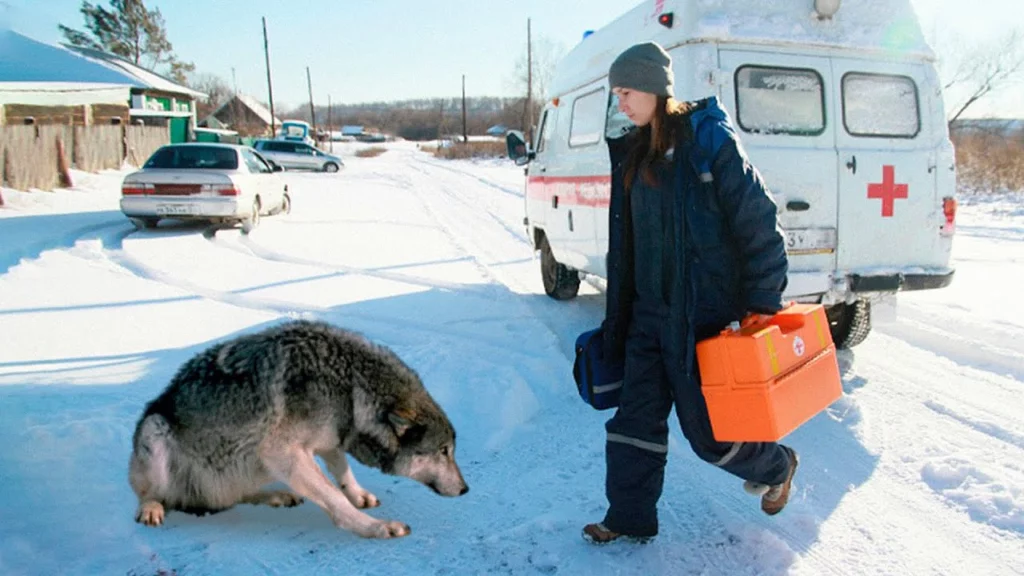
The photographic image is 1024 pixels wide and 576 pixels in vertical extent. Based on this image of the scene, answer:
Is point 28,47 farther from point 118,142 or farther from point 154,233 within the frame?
point 154,233

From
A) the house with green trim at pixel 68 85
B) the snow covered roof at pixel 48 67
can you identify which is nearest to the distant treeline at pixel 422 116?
the house with green trim at pixel 68 85

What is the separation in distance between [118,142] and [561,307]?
22.8 m

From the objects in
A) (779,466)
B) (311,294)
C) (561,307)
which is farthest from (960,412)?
(311,294)

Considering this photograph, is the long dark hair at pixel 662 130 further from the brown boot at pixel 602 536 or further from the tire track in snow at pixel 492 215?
the tire track in snow at pixel 492 215

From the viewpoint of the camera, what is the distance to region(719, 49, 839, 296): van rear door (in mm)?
4848

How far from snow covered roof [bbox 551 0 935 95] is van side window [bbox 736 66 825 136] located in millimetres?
232

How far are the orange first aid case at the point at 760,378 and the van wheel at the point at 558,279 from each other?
15.8ft

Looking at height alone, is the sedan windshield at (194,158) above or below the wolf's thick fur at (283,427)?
above

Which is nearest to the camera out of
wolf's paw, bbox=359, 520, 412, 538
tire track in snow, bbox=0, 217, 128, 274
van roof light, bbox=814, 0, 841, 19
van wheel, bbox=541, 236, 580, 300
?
wolf's paw, bbox=359, 520, 412, 538

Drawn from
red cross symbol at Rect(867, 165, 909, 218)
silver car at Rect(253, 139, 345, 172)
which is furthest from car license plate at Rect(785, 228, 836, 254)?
silver car at Rect(253, 139, 345, 172)

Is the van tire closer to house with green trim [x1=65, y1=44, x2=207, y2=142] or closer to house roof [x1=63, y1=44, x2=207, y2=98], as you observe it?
house with green trim [x1=65, y1=44, x2=207, y2=142]

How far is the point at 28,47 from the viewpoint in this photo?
27.5 meters

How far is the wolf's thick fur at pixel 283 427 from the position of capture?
275 cm

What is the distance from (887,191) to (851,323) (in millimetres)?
1208
